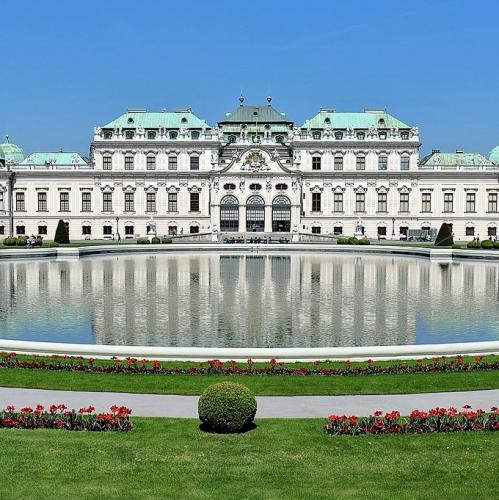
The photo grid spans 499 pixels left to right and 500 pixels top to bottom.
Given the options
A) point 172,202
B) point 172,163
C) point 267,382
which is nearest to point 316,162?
point 172,163

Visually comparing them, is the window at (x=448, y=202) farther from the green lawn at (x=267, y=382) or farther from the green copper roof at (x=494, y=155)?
the green lawn at (x=267, y=382)

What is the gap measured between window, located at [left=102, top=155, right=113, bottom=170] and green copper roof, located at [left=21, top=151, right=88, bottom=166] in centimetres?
519

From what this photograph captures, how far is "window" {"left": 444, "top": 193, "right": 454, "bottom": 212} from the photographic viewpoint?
95062mm

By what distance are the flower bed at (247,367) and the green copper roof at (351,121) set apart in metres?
79.8

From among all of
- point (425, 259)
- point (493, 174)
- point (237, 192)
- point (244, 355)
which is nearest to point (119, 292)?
point (244, 355)

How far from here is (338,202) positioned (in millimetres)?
95312

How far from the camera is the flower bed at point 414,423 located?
39.8ft

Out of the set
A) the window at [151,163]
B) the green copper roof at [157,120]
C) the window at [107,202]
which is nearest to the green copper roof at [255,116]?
the green copper roof at [157,120]

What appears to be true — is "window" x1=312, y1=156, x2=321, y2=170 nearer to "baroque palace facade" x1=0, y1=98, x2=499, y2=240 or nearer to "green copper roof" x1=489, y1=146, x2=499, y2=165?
"baroque palace facade" x1=0, y1=98, x2=499, y2=240

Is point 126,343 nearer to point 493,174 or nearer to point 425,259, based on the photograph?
point 425,259

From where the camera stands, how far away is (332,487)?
9938 millimetres

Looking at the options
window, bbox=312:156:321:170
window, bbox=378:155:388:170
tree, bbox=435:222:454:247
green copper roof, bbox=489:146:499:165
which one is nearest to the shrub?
tree, bbox=435:222:454:247

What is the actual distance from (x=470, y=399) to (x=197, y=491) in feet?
22.8

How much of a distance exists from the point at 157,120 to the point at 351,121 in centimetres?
2502
